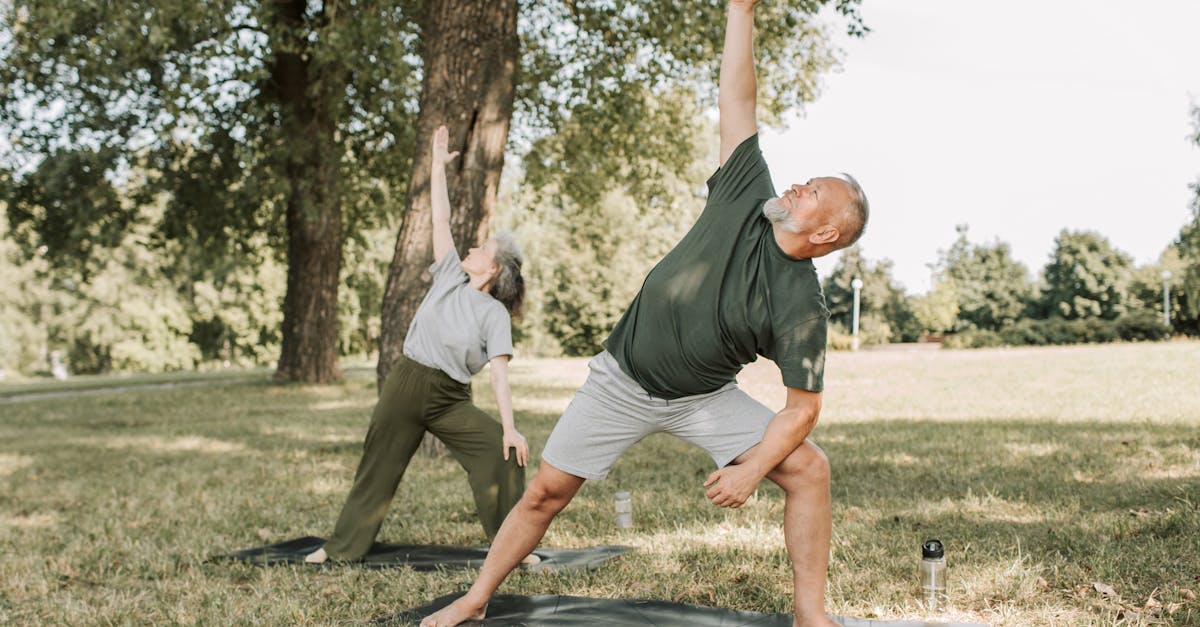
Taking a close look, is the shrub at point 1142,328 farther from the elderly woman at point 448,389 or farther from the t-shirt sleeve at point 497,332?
the t-shirt sleeve at point 497,332

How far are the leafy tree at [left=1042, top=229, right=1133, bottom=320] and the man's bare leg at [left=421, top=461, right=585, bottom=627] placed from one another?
6927cm

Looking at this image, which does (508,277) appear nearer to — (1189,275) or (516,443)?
(516,443)

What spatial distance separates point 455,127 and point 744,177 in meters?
5.55

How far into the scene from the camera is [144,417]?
1547 centimetres

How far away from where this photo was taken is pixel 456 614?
12.7ft

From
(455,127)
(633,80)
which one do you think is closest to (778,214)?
(455,127)

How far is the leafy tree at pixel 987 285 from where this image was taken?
7019cm

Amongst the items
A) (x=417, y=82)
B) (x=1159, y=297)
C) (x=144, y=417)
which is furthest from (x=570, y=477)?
(x=1159, y=297)

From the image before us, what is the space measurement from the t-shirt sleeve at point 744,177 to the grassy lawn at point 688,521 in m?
1.87

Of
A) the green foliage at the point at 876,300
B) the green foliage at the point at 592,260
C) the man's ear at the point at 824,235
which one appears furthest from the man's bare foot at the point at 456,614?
the green foliage at the point at 876,300

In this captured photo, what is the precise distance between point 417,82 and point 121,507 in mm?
8842

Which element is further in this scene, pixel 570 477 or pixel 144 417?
Result: pixel 144 417

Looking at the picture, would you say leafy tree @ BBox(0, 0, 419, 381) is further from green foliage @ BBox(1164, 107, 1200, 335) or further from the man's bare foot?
green foliage @ BBox(1164, 107, 1200, 335)

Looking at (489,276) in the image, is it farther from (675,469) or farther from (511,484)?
(675,469)
